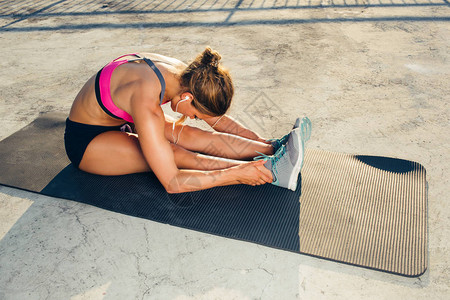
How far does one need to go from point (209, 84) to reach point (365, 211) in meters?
1.07

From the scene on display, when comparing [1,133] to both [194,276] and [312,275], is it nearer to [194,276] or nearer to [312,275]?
[194,276]

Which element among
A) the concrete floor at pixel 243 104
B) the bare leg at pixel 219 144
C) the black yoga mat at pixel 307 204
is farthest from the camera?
the bare leg at pixel 219 144

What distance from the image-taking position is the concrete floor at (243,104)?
5.26ft

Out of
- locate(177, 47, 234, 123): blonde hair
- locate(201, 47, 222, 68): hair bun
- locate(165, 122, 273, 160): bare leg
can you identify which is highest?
locate(201, 47, 222, 68): hair bun

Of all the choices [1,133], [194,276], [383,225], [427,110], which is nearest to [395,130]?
[427,110]

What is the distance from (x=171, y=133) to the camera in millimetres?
2156

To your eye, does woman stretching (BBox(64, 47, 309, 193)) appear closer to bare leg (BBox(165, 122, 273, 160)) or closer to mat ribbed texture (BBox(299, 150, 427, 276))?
bare leg (BBox(165, 122, 273, 160))

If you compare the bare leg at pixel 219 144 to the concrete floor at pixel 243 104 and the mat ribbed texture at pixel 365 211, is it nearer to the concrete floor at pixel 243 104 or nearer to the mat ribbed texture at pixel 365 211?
the mat ribbed texture at pixel 365 211

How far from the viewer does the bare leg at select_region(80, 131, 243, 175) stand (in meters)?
1.97

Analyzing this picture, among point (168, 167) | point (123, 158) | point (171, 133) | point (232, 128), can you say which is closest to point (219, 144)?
point (232, 128)

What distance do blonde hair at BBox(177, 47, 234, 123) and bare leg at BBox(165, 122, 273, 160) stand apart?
49cm

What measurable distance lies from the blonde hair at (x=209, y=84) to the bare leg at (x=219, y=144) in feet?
1.59

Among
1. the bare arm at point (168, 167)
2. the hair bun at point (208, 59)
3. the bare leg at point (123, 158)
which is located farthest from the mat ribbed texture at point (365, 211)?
Answer: the hair bun at point (208, 59)

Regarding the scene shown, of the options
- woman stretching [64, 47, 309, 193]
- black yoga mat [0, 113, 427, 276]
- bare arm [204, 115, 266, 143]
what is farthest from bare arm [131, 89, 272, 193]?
bare arm [204, 115, 266, 143]
